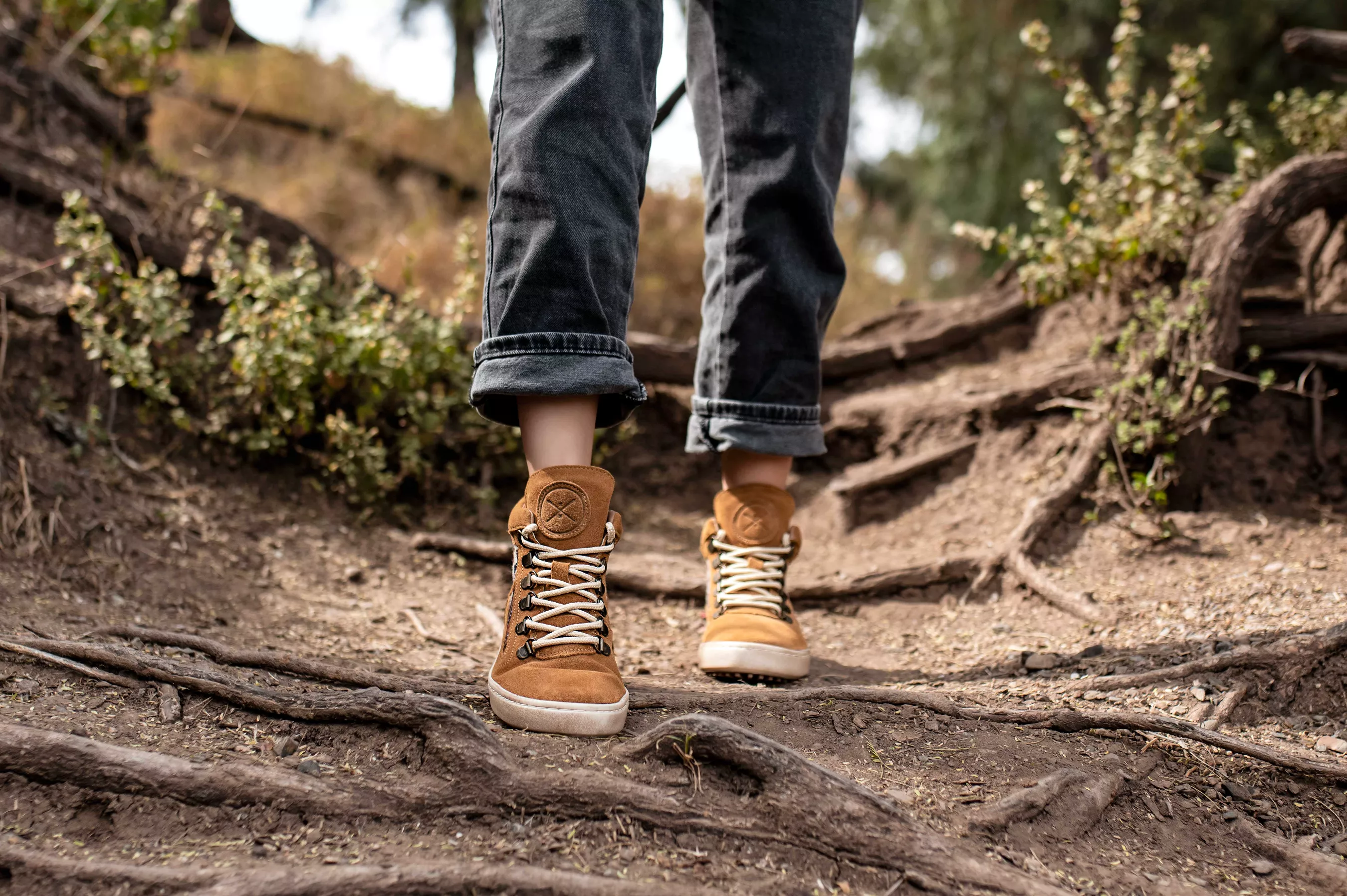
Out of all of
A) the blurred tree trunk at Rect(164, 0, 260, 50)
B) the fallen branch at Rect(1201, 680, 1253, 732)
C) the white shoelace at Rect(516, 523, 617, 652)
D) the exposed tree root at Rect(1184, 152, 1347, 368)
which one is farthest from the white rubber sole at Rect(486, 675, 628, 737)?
the blurred tree trunk at Rect(164, 0, 260, 50)

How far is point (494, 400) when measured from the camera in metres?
1.58

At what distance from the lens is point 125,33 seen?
3.79 metres

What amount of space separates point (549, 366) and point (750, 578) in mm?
717

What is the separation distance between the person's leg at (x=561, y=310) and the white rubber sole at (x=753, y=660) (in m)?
0.35

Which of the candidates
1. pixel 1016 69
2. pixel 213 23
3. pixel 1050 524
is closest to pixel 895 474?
pixel 1050 524

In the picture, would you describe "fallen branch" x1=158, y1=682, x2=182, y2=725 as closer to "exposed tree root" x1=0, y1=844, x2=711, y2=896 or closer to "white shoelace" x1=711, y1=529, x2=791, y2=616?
"exposed tree root" x1=0, y1=844, x2=711, y2=896

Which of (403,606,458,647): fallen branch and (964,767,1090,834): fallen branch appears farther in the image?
(403,606,458,647): fallen branch

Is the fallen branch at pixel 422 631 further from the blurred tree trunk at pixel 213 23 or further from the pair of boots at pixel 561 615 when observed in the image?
the blurred tree trunk at pixel 213 23

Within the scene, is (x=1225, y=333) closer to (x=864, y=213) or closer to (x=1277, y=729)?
(x=1277, y=729)

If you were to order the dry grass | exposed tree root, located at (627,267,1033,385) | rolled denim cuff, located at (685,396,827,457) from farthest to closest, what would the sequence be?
the dry grass
exposed tree root, located at (627,267,1033,385)
rolled denim cuff, located at (685,396,827,457)

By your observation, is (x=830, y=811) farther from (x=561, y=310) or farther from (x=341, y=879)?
(x=561, y=310)

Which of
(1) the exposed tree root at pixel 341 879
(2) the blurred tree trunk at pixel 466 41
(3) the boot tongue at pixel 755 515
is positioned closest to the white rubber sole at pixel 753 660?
(3) the boot tongue at pixel 755 515

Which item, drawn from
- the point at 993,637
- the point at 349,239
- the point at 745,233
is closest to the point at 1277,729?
the point at 993,637

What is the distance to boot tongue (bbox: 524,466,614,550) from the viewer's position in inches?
60.7
